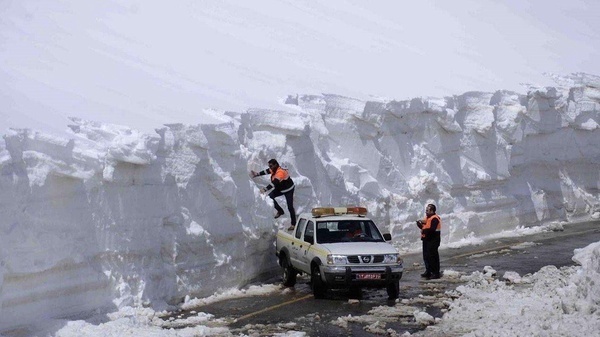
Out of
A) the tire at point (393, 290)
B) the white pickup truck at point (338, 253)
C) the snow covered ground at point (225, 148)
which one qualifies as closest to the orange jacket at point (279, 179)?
the snow covered ground at point (225, 148)

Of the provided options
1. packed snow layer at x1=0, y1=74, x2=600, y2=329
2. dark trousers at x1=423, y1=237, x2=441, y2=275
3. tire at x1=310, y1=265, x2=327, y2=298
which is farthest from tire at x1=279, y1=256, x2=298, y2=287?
dark trousers at x1=423, y1=237, x2=441, y2=275

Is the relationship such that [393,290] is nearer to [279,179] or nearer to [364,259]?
[364,259]

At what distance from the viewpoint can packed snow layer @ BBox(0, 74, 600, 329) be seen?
14109 millimetres

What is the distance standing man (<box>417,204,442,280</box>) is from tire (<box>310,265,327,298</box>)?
3312mm

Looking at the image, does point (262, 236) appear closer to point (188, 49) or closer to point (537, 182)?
point (188, 49)

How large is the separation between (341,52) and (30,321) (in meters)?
19.1

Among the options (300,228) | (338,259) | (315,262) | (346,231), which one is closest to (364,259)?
(338,259)

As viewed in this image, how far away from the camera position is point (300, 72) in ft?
89.5

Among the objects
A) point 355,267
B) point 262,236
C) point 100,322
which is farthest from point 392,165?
point 100,322

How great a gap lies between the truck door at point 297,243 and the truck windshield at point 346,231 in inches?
19.1

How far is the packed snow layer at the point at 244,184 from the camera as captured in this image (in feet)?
46.3

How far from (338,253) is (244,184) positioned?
332 centimetres

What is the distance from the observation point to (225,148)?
18.7 meters

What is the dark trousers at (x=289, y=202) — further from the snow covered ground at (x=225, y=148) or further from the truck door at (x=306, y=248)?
the truck door at (x=306, y=248)
